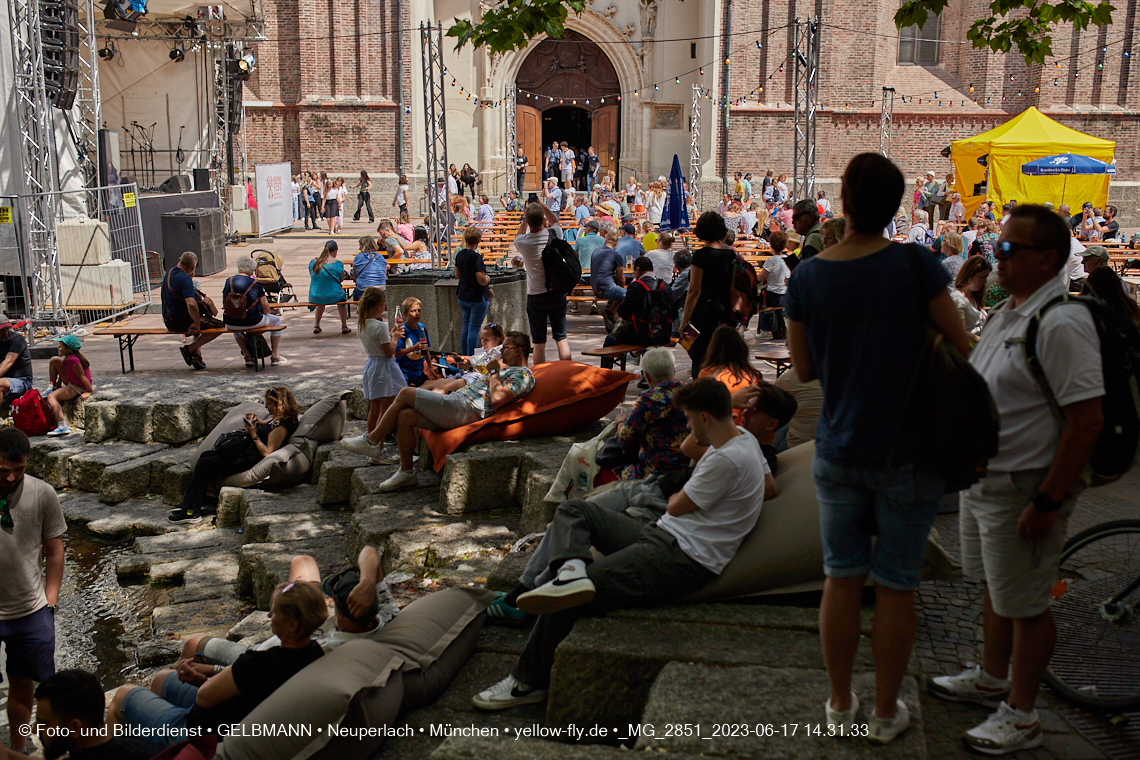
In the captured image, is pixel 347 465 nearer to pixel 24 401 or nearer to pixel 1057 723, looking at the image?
pixel 24 401

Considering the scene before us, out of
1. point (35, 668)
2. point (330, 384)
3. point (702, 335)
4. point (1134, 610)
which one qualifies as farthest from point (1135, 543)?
point (330, 384)

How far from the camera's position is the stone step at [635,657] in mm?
3357

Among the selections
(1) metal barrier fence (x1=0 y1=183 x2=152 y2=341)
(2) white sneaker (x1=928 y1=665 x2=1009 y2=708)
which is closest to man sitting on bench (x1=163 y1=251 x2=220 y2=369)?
(1) metal barrier fence (x1=0 y1=183 x2=152 y2=341)

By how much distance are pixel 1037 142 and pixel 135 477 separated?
18.4 m

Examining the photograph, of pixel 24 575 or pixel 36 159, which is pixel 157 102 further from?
pixel 24 575

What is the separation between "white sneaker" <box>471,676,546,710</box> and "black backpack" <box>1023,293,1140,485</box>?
203cm

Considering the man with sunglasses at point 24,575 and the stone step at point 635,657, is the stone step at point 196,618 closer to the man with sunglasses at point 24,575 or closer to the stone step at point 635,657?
the man with sunglasses at point 24,575

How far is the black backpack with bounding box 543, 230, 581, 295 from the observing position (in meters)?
8.45

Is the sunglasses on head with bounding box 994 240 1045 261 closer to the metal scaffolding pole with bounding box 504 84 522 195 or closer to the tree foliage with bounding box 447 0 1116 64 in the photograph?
the tree foliage with bounding box 447 0 1116 64

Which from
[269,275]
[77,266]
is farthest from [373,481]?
[77,266]

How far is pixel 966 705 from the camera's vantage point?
3.22 metres

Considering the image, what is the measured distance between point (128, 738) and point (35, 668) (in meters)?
0.99

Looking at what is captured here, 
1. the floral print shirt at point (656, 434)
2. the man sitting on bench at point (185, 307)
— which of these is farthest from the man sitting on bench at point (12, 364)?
the floral print shirt at point (656, 434)

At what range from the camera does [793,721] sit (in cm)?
290
